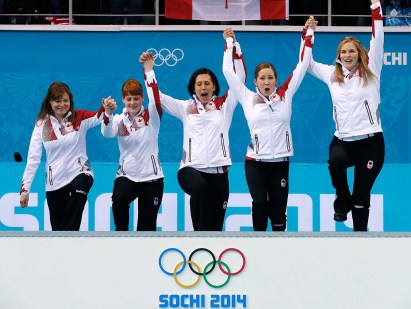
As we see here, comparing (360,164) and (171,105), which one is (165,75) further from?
(360,164)

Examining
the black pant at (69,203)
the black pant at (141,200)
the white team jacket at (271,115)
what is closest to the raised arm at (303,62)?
the white team jacket at (271,115)

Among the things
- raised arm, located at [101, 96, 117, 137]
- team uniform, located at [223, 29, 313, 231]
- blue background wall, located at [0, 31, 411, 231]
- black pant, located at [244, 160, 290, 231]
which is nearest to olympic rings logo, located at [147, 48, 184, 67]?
blue background wall, located at [0, 31, 411, 231]

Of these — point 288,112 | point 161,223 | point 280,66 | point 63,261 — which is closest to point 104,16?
point 280,66

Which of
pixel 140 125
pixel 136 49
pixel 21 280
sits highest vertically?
pixel 136 49

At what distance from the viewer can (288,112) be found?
10.3 meters

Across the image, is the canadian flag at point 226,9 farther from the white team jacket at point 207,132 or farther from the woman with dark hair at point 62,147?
the woman with dark hair at point 62,147

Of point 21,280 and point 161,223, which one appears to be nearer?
point 21,280

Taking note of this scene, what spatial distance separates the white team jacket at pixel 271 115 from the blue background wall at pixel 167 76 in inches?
168

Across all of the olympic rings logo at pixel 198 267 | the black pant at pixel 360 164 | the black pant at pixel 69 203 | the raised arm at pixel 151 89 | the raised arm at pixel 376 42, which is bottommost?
the olympic rings logo at pixel 198 267

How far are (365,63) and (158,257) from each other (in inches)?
102

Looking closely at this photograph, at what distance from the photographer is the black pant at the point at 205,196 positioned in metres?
10.1

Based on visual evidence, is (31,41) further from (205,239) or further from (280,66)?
(205,239)

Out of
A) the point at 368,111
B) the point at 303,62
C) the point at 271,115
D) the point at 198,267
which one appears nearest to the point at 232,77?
the point at 271,115

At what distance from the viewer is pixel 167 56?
50.0 ft
